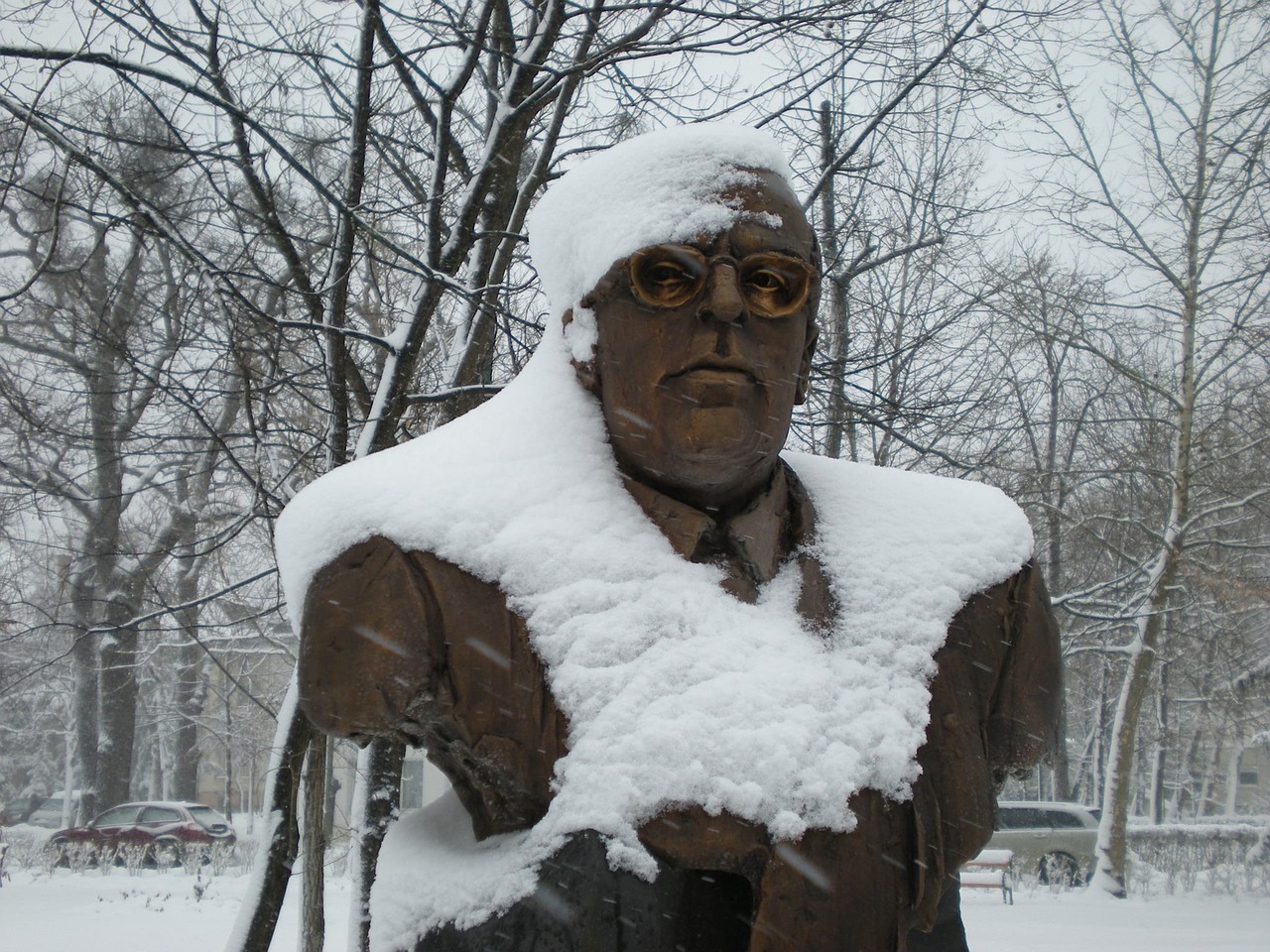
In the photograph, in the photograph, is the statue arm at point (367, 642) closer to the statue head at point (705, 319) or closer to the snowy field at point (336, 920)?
the statue head at point (705, 319)

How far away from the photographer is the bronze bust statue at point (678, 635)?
188 centimetres

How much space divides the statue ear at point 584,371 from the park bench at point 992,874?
8.20 meters

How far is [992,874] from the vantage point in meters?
13.3

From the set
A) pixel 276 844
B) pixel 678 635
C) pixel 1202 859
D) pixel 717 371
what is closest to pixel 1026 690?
pixel 678 635

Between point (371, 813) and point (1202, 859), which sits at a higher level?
point (371, 813)

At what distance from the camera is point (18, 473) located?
209 inches

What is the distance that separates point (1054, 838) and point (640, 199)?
15656 millimetres

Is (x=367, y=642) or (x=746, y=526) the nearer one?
(x=367, y=642)

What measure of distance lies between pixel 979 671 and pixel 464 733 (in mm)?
1039

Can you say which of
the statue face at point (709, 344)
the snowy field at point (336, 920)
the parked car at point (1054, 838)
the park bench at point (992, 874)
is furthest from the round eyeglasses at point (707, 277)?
the parked car at point (1054, 838)

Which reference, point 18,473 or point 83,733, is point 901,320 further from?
point 83,733

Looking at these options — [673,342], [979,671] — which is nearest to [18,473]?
[673,342]

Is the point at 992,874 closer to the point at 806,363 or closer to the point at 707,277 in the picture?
the point at 806,363

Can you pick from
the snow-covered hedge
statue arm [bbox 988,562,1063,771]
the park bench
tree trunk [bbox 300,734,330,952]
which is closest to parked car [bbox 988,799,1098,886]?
the snow-covered hedge
